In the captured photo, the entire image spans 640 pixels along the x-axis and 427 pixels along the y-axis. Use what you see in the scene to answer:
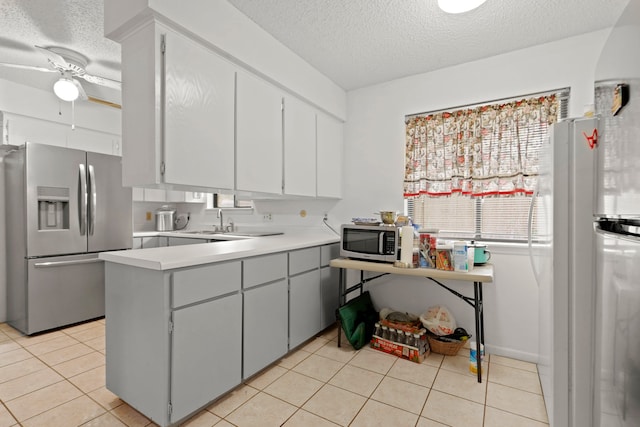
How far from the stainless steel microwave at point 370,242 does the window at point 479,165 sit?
27.7 inches

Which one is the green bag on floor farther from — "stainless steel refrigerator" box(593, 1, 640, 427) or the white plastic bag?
"stainless steel refrigerator" box(593, 1, 640, 427)

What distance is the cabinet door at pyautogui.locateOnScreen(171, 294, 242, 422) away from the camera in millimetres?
1629

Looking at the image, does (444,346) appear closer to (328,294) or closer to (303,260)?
(328,294)

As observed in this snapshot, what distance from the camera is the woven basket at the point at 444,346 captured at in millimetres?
2477

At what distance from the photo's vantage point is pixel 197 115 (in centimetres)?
202

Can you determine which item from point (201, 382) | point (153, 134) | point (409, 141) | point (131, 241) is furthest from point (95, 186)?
point (409, 141)

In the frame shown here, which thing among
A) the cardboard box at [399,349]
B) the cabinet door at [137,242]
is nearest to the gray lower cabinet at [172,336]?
the cardboard box at [399,349]

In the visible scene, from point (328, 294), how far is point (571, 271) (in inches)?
75.9

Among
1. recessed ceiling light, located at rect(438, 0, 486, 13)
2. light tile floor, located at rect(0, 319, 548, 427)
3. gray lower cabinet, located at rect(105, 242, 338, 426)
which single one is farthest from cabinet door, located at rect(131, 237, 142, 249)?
recessed ceiling light, located at rect(438, 0, 486, 13)

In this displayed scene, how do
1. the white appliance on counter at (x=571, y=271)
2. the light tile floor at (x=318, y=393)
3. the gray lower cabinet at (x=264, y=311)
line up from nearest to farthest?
the white appliance on counter at (x=571, y=271), the light tile floor at (x=318, y=393), the gray lower cabinet at (x=264, y=311)

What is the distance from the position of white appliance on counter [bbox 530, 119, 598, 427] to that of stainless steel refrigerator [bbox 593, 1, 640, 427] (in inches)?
12.0

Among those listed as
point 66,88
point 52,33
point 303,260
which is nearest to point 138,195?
point 66,88

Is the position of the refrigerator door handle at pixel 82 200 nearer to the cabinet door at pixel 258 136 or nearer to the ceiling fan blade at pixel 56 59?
the ceiling fan blade at pixel 56 59

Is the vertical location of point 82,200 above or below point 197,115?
below
